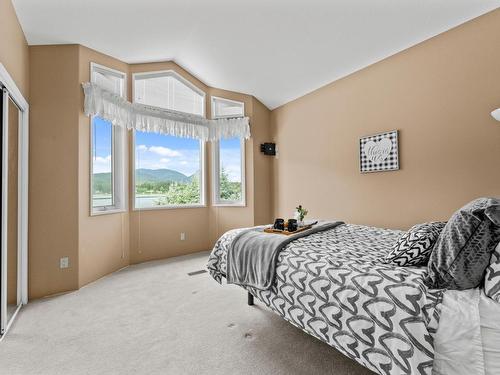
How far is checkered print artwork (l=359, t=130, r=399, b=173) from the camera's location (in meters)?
2.88

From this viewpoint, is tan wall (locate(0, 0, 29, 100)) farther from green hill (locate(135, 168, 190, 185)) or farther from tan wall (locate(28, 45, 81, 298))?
green hill (locate(135, 168, 190, 185))

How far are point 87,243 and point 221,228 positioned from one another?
6.79 feet

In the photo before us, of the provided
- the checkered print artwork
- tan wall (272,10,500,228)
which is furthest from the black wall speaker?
the checkered print artwork

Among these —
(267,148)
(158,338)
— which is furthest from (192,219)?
(158,338)

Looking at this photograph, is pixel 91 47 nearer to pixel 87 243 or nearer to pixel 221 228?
pixel 87 243

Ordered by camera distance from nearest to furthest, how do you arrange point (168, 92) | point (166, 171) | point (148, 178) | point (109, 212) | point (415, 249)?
1. point (415, 249)
2. point (109, 212)
3. point (148, 178)
4. point (168, 92)
5. point (166, 171)

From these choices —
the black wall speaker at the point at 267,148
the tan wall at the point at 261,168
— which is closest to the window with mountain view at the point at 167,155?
the tan wall at the point at 261,168

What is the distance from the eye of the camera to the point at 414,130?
8.95ft

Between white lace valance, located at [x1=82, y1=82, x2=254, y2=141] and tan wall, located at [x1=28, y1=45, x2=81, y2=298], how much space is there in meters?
0.19

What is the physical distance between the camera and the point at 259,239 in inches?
78.7

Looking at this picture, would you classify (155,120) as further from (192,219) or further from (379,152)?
(379,152)

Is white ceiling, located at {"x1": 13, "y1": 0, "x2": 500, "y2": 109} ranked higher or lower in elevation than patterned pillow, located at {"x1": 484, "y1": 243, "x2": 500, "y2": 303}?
higher

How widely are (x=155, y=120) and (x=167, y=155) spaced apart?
0.62m

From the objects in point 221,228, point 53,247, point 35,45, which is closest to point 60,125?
point 35,45
